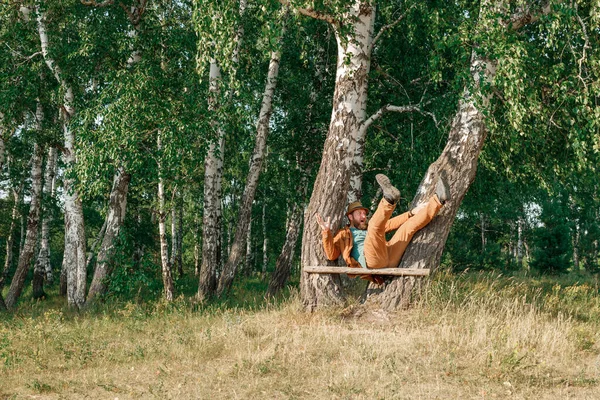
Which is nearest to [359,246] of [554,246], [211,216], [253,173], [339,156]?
[339,156]

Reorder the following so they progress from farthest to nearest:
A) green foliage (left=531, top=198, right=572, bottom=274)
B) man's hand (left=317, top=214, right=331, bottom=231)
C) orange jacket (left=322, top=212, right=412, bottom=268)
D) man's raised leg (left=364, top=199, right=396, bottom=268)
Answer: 1. green foliage (left=531, top=198, right=572, bottom=274)
2. orange jacket (left=322, top=212, right=412, bottom=268)
3. man's hand (left=317, top=214, right=331, bottom=231)
4. man's raised leg (left=364, top=199, right=396, bottom=268)

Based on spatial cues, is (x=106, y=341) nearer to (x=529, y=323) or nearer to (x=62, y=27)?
(x=529, y=323)

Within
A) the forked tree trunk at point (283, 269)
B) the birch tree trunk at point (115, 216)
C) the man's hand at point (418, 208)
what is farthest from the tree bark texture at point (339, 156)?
the birch tree trunk at point (115, 216)

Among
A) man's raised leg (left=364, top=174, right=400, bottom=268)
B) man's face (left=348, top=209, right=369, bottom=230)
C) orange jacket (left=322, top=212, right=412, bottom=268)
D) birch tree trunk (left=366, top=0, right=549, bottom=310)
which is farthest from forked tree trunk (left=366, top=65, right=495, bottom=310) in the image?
man's face (left=348, top=209, right=369, bottom=230)

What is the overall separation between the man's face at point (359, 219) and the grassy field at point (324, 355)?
1228mm

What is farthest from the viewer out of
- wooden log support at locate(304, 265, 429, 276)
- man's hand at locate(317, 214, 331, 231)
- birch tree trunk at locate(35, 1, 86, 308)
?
birch tree trunk at locate(35, 1, 86, 308)

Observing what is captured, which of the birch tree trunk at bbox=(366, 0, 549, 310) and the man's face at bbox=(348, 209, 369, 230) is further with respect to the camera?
the man's face at bbox=(348, 209, 369, 230)

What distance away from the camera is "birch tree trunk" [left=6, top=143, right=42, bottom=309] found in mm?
14750

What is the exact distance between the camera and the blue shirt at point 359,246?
794 cm

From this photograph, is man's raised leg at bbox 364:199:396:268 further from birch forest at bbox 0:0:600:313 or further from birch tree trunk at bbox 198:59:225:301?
birch tree trunk at bbox 198:59:225:301

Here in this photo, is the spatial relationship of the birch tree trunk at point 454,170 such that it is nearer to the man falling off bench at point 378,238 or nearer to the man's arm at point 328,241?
the man falling off bench at point 378,238

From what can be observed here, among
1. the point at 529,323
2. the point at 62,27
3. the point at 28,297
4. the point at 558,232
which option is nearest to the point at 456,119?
the point at 529,323

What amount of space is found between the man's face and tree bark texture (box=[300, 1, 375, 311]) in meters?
0.27

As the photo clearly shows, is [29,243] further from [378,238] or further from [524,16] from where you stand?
[524,16]
